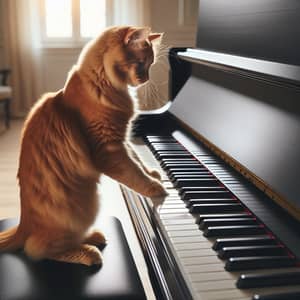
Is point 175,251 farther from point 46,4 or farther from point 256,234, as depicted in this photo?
A: point 46,4

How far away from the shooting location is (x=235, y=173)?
1188 millimetres

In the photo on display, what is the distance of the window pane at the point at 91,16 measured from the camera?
18.4ft

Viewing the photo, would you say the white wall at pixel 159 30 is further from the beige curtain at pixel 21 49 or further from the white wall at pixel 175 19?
the beige curtain at pixel 21 49

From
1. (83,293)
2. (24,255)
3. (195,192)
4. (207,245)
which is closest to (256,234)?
(207,245)

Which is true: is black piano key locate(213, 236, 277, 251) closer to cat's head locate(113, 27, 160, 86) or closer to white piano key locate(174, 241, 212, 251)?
white piano key locate(174, 241, 212, 251)

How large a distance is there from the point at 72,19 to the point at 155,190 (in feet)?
16.1

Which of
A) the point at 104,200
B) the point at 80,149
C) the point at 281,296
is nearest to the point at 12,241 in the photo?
the point at 80,149

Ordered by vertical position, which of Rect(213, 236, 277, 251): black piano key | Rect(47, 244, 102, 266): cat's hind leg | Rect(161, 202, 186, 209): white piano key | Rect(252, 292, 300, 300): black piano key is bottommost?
Rect(47, 244, 102, 266): cat's hind leg

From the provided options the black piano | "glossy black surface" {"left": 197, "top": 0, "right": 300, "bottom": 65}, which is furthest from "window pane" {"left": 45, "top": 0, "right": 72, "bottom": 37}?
the black piano

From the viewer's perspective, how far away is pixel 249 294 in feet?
2.35

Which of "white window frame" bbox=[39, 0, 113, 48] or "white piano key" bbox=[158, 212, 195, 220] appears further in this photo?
"white window frame" bbox=[39, 0, 113, 48]

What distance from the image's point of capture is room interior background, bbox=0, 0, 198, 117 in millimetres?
5402

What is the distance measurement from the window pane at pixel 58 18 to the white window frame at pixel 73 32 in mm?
48

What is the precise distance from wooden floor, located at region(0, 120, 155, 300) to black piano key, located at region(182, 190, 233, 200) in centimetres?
97
